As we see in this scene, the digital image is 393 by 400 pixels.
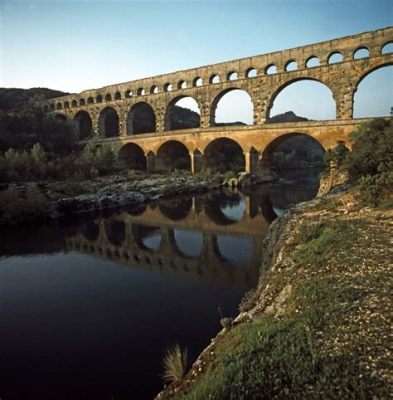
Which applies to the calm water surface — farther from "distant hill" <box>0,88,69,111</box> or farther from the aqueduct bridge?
"distant hill" <box>0,88,69,111</box>

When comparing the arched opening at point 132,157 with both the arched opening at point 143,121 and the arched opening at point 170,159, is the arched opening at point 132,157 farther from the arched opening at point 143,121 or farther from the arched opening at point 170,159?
the arched opening at point 143,121

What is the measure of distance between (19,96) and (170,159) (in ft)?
160

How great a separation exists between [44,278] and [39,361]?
4.59m

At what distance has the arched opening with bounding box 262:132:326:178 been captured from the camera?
3082 cm

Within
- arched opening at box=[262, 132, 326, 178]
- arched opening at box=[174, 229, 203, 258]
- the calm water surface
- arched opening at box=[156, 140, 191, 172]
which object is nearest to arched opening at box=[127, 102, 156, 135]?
arched opening at box=[156, 140, 191, 172]

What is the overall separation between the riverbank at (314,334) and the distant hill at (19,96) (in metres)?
66.1

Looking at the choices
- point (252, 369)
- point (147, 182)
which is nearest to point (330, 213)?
point (252, 369)

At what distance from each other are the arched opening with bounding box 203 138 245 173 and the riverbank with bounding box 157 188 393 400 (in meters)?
27.8

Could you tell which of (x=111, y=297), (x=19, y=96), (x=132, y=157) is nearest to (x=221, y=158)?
(x=132, y=157)

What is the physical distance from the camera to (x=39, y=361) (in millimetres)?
6285

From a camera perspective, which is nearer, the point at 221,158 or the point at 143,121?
the point at 221,158

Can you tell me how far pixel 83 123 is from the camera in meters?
56.9

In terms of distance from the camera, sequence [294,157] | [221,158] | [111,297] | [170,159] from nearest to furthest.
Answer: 1. [111,297]
2. [221,158]
3. [170,159]
4. [294,157]

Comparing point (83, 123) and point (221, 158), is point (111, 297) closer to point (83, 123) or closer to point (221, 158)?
point (221, 158)
